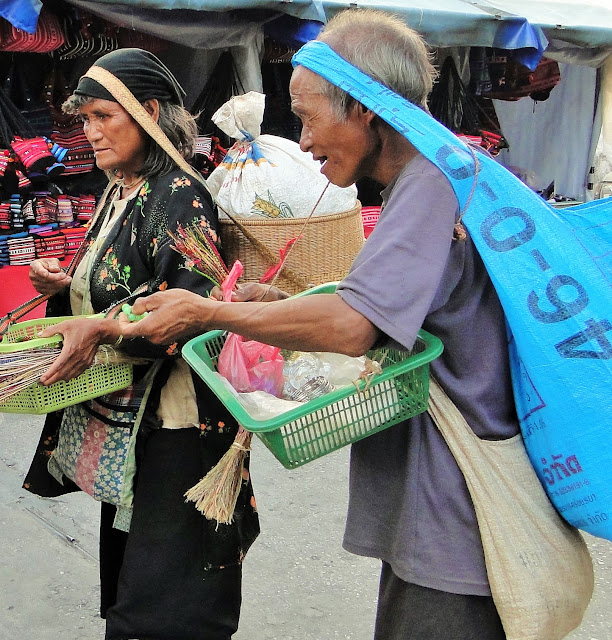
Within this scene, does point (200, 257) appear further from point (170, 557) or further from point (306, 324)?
point (170, 557)

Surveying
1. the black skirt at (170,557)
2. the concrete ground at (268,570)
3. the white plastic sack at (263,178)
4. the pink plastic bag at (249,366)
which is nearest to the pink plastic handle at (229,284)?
the pink plastic bag at (249,366)

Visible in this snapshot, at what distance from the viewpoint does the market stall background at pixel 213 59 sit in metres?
5.08

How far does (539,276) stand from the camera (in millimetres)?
1408

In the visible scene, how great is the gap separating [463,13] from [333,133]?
5419 mm

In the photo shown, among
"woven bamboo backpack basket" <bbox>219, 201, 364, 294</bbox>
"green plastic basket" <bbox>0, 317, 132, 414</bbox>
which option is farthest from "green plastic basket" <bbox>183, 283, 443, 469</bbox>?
"woven bamboo backpack basket" <bbox>219, 201, 364, 294</bbox>

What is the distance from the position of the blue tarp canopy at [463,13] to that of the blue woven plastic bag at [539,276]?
3.88m

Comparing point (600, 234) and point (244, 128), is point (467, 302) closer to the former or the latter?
point (600, 234)

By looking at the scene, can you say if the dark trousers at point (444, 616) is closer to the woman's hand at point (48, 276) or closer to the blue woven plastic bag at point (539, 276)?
the blue woven plastic bag at point (539, 276)

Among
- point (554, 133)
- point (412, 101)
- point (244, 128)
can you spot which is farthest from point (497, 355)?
point (554, 133)

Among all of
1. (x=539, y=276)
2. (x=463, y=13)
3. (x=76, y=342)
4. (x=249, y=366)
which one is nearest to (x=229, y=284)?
(x=249, y=366)

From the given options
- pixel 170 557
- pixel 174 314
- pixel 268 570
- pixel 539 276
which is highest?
pixel 539 276

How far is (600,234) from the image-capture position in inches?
58.8

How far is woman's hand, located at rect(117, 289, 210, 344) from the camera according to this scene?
55.8 inches

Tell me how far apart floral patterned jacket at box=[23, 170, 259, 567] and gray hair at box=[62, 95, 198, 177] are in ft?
0.17
